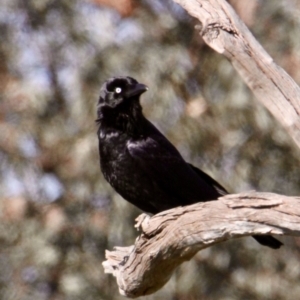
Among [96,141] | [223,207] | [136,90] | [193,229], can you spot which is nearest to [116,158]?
[136,90]

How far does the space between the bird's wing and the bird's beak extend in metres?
0.26

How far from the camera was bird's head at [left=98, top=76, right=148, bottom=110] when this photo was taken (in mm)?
5621

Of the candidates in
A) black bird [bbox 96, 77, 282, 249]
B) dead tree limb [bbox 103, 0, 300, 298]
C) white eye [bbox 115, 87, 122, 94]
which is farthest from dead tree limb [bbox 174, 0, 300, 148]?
white eye [bbox 115, 87, 122, 94]

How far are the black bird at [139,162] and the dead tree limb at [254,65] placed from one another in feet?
3.67

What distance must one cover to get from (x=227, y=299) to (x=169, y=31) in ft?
6.72

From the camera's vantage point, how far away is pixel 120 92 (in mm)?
5668

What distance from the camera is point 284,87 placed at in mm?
4414

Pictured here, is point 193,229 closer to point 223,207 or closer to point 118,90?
point 223,207

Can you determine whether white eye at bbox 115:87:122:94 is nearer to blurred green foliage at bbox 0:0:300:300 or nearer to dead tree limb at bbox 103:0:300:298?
dead tree limb at bbox 103:0:300:298

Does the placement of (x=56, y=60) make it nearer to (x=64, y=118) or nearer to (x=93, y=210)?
(x=64, y=118)

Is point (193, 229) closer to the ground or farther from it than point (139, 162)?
farther from it

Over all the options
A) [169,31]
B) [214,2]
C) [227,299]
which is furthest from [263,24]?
[214,2]

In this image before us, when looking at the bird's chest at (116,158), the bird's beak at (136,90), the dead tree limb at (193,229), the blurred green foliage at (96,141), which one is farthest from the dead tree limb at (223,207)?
the blurred green foliage at (96,141)

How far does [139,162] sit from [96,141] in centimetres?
180
